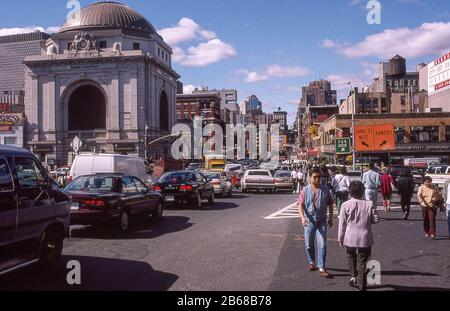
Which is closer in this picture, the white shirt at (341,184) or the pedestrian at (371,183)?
the pedestrian at (371,183)

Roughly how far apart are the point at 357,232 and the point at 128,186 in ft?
27.2

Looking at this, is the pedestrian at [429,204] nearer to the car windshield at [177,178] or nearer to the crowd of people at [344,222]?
the crowd of people at [344,222]

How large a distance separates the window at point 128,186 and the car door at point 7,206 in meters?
6.19

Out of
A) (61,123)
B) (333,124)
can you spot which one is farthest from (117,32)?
(333,124)

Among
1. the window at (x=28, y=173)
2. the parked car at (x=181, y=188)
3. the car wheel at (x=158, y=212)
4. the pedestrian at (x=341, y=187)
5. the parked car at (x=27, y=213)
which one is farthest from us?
the parked car at (x=181, y=188)

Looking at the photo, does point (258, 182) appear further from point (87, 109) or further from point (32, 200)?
point (87, 109)

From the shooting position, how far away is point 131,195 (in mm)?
13781

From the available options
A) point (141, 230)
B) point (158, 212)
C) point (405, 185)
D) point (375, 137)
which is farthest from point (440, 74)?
point (141, 230)

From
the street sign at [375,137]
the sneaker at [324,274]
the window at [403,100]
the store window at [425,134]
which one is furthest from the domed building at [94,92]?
the sneaker at [324,274]

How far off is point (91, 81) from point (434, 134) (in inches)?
2231

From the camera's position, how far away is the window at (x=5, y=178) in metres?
7.17

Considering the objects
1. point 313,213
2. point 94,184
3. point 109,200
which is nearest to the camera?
point 313,213

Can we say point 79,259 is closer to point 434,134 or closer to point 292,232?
point 292,232

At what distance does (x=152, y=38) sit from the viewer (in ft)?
309
